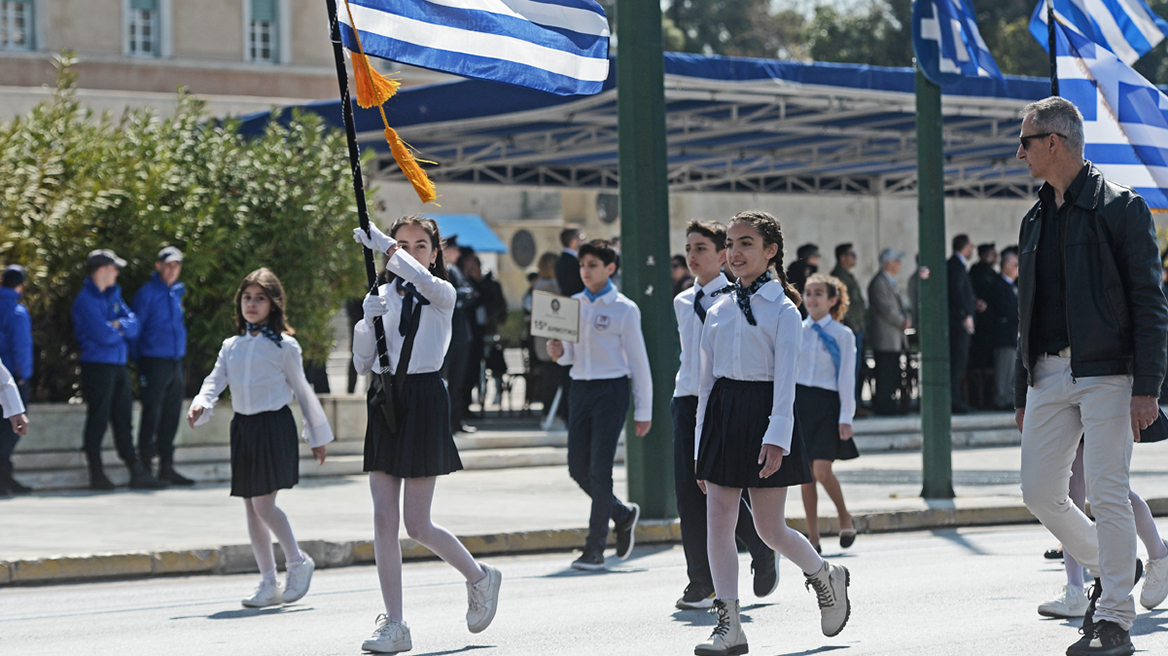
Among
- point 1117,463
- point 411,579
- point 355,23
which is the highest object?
point 355,23

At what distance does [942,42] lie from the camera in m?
11.6

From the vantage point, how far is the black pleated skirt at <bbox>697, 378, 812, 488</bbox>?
610 cm

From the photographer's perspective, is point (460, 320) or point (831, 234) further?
point (831, 234)

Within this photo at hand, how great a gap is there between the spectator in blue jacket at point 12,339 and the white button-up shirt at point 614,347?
18.5 feet

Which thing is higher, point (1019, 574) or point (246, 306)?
point (246, 306)

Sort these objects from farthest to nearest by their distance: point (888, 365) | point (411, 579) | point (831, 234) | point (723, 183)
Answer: point (831, 234) < point (723, 183) < point (888, 365) < point (411, 579)

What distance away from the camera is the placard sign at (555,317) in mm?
9188

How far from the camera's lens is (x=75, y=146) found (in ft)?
46.8

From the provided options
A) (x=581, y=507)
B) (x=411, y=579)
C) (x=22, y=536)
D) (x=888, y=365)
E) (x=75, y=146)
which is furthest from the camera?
(x=888, y=365)

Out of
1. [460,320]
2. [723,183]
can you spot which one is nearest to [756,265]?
[460,320]

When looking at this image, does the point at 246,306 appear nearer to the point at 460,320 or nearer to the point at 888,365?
the point at 460,320

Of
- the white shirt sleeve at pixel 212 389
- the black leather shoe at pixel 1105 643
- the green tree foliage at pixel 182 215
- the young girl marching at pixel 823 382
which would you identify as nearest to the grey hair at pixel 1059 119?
the black leather shoe at pixel 1105 643

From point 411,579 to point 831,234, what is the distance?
28.0 metres

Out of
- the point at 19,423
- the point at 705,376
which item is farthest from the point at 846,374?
the point at 19,423
